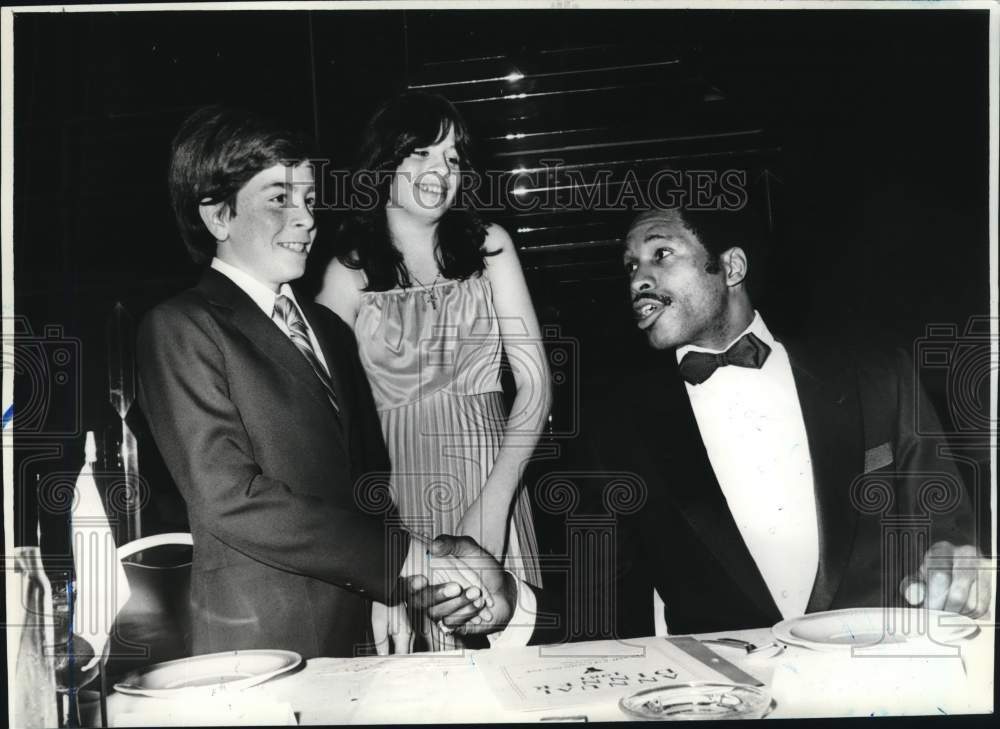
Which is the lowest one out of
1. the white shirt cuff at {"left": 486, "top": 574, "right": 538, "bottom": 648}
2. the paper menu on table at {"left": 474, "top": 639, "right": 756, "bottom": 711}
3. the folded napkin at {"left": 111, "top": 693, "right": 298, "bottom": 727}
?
the folded napkin at {"left": 111, "top": 693, "right": 298, "bottom": 727}

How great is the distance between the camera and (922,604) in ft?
9.89

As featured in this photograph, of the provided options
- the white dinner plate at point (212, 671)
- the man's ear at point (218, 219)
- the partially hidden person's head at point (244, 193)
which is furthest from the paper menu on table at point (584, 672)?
the man's ear at point (218, 219)

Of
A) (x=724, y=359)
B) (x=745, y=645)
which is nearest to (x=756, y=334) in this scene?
(x=724, y=359)

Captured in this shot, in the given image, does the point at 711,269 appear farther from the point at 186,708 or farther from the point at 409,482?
the point at 186,708

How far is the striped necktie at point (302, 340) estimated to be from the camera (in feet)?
9.29

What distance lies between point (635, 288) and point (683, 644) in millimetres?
Result: 1019

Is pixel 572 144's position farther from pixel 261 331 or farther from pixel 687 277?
pixel 261 331

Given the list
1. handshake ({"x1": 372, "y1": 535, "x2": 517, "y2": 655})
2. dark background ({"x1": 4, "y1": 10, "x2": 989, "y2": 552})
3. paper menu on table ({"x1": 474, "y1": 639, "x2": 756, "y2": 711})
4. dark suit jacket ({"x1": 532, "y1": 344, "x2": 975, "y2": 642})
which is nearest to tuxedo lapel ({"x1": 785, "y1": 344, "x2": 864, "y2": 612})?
dark suit jacket ({"x1": 532, "y1": 344, "x2": 975, "y2": 642})

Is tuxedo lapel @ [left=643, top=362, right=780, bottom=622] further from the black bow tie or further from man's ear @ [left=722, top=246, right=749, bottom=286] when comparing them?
man's ear @ [left=722, top=246, right=749, bottom=286]

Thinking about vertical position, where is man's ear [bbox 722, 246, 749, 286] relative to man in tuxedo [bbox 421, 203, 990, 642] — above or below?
above

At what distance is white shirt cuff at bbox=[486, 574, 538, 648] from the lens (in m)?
2.90

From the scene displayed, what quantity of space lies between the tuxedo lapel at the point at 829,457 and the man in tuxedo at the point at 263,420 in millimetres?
1023

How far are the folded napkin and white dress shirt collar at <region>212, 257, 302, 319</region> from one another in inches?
42.1

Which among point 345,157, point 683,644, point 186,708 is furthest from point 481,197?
point 186,708
